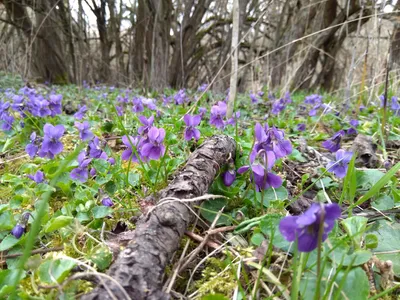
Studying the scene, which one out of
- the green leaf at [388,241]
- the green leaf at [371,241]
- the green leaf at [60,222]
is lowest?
the green leaf at [388,241]

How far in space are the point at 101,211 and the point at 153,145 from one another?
32 centimetres

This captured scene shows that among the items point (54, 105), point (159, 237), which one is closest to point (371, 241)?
point (159, 237)

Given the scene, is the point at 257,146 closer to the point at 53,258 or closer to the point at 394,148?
the point at 53,258

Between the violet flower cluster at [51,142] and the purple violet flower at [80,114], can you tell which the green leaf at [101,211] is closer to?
the violet flower cluster at [51,142]

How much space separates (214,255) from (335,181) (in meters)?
0.78

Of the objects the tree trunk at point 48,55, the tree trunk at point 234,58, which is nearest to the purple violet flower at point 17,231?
the tree trunk at point 234,58

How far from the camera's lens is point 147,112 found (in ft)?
9.69

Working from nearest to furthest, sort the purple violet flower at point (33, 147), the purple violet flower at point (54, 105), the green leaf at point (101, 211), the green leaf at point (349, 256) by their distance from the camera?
the green leaf at point (349, 256) < the green leaf at point (101, 211) < the purple violet flower at point (33, 147) < the purple violet flower at point (54, 105)

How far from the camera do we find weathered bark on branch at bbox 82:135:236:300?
75 cm

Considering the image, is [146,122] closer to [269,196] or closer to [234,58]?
[269,196]

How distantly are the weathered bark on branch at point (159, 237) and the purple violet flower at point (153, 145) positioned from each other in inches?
6.3

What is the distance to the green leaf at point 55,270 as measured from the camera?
0.88m

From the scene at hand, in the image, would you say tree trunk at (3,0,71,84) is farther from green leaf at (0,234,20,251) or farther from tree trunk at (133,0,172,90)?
green leaf at (0,234,20,251)

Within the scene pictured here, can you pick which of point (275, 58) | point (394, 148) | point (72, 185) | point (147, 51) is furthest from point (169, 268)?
point (147, 51)
